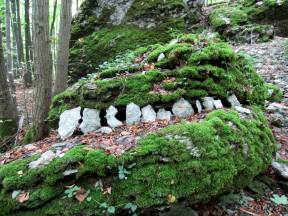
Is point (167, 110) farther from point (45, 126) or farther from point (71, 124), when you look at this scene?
point (45, 126)

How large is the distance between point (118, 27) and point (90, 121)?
667cm

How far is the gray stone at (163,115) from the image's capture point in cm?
407

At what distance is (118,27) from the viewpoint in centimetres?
1023

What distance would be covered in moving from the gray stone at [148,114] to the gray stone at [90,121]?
611mm

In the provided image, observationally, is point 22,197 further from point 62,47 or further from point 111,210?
point 62,47

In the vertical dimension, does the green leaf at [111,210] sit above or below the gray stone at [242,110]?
below

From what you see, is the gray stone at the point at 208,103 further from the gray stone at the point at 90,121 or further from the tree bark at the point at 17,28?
the tree bark at the point at 17,28

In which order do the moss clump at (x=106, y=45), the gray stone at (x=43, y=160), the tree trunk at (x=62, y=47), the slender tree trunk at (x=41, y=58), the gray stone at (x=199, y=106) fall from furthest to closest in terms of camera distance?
the moss clump at (x=106, y=45) → the tree trunk at (x=62, y=47) → the slender tree trunk at (x=41, y=58) → the gray stone at (x=199, y=106) → the gray stone at (x=43, y=160)

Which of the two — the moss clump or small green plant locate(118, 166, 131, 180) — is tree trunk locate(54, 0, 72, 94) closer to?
the moss clump

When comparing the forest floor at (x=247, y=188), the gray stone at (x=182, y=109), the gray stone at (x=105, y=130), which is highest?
the gray stone at (x=182, y=109)

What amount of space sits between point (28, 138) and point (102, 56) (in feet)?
16.7

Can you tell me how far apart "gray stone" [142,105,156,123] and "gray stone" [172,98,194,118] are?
11.1 inches

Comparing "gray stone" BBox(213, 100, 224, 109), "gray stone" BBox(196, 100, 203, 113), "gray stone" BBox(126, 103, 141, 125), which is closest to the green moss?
"gray stone" BBox(213, 100, 224, 109)

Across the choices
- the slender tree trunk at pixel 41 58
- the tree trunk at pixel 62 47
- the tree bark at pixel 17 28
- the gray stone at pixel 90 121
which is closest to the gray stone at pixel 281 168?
the gray stone at pixel 90 121
